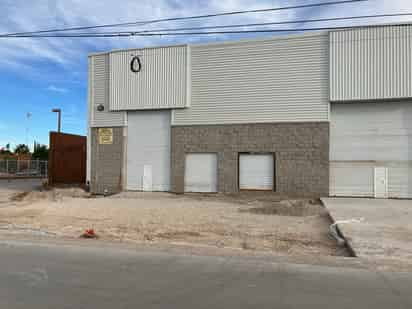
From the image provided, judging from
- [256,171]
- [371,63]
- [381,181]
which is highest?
[371,63]

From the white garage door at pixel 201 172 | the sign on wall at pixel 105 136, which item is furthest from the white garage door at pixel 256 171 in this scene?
the sign on wall at pixel 105 136

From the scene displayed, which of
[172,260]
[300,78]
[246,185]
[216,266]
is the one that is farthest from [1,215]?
[300,78]

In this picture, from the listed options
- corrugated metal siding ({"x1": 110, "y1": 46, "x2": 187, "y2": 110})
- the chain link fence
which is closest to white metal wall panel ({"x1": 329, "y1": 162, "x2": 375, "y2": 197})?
corrugated metal siding ({"x1": 110, "y1": 46, "x2": 187, "y2": 110})

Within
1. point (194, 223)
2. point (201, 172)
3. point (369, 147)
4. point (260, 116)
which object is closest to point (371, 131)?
point (369, 147)

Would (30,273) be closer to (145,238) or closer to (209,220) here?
(145,238)

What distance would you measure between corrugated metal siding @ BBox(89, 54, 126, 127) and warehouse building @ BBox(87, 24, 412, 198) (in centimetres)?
7

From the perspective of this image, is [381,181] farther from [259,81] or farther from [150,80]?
[150,80]

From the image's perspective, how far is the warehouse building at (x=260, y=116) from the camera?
59.1 ft

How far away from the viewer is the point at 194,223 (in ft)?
37.3

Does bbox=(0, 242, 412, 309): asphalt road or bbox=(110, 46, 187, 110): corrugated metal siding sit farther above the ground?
bbox=(110, 46, 187, 110): corrugated metal siding

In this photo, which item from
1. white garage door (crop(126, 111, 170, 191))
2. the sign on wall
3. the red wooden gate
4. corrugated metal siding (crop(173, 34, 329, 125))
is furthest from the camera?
the red wooden gate

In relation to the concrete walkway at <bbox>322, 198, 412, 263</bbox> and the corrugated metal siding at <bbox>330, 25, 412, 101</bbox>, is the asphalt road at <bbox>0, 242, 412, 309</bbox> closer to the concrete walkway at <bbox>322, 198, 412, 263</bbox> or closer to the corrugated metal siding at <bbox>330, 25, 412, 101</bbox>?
the concrete walkway at <bbox>322, 198, 412, 263</bbox>

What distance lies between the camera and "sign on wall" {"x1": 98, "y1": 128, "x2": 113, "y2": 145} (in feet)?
73.8

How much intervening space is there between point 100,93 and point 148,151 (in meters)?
5.13
